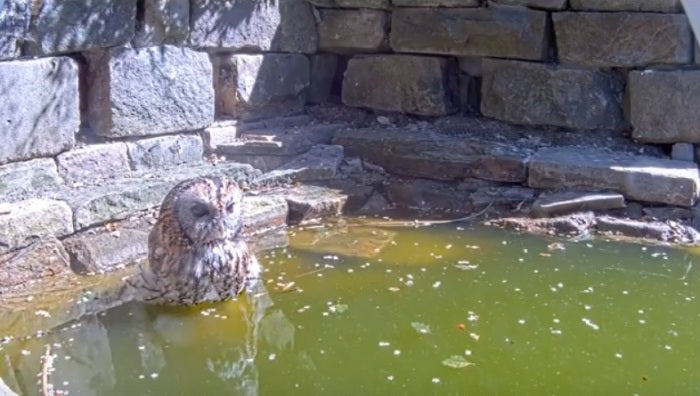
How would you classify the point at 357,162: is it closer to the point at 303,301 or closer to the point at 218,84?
the point at 218,84

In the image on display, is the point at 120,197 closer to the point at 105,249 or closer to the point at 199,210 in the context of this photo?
the point at 105,249

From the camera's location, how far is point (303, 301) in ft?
12.9

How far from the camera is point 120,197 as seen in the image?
14.9ft

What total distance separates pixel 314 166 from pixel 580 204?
156cm

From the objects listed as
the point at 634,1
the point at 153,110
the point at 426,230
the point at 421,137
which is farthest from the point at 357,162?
the point at 634,1

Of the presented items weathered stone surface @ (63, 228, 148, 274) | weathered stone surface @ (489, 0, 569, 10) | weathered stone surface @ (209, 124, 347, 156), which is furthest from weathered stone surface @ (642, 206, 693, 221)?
weathered stone surface @ (63, 228, 148, 274)

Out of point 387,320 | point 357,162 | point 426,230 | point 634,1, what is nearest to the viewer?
point 387,320

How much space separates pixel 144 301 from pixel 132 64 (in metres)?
1.61

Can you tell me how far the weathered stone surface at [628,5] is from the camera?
530 centimetres

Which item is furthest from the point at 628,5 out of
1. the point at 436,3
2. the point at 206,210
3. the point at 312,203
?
the point at 206,210

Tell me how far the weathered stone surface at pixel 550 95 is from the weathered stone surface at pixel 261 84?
125cm

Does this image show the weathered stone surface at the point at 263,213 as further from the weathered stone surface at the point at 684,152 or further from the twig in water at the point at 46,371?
the weathered stone surface at the point at 684,152

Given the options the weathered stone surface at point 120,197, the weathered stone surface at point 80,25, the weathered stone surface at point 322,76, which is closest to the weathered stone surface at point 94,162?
the weathered stone surface at point 120,197

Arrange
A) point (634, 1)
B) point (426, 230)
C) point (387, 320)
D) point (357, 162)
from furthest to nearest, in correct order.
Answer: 1. point (357, 162)
2. point (634, 1)
3. point (426, 230)
4. point (387, 320)
